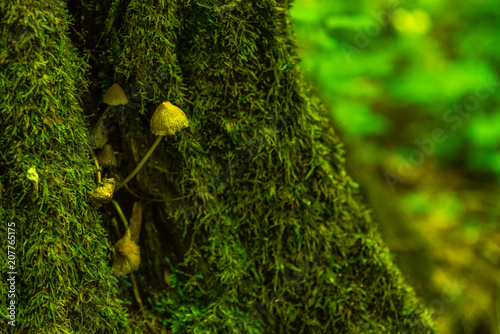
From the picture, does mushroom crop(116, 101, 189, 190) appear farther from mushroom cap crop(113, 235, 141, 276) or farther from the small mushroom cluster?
mushroom cap crop(113, 235, 141, 276)

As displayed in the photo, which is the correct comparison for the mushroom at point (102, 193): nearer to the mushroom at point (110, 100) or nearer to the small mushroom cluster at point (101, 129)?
the small mushroom cluster at point (101, 129)

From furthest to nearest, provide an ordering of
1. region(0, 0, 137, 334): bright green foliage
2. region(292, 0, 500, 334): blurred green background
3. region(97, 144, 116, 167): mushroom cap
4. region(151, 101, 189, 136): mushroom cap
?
region(292, 0, 500, 334): blurred green background, region(97, 144, 116, 167): mushroom cap, region(151, 101, 189, 136): mushroom cap, region(0, 0, 137, 334): bright green foliage

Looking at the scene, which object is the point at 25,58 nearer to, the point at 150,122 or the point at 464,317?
the point at 150,122

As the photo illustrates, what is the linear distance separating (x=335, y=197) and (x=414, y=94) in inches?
209

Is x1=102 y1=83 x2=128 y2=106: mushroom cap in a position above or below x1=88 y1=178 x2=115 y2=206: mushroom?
above

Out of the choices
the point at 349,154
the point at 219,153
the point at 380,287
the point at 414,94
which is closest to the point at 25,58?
the point at 219,153

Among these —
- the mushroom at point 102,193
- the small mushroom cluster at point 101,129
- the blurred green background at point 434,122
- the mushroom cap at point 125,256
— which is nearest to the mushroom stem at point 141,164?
the small mushroom cluster at point 101,129

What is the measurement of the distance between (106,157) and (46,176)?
28 cm

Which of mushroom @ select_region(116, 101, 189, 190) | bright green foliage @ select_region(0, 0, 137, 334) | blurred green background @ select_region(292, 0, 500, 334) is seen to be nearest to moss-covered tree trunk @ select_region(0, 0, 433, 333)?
bright green foliage @ select_region(0, 0, 137, 334)

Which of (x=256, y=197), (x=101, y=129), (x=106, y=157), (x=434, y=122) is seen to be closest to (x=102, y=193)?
(x=106, y=157)

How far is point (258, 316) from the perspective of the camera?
71.8 inches

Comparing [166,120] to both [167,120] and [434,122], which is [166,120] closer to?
[167,120]

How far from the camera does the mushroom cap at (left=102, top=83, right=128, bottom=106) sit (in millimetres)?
1558

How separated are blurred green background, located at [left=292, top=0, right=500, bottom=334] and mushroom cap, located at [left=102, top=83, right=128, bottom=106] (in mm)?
2130
